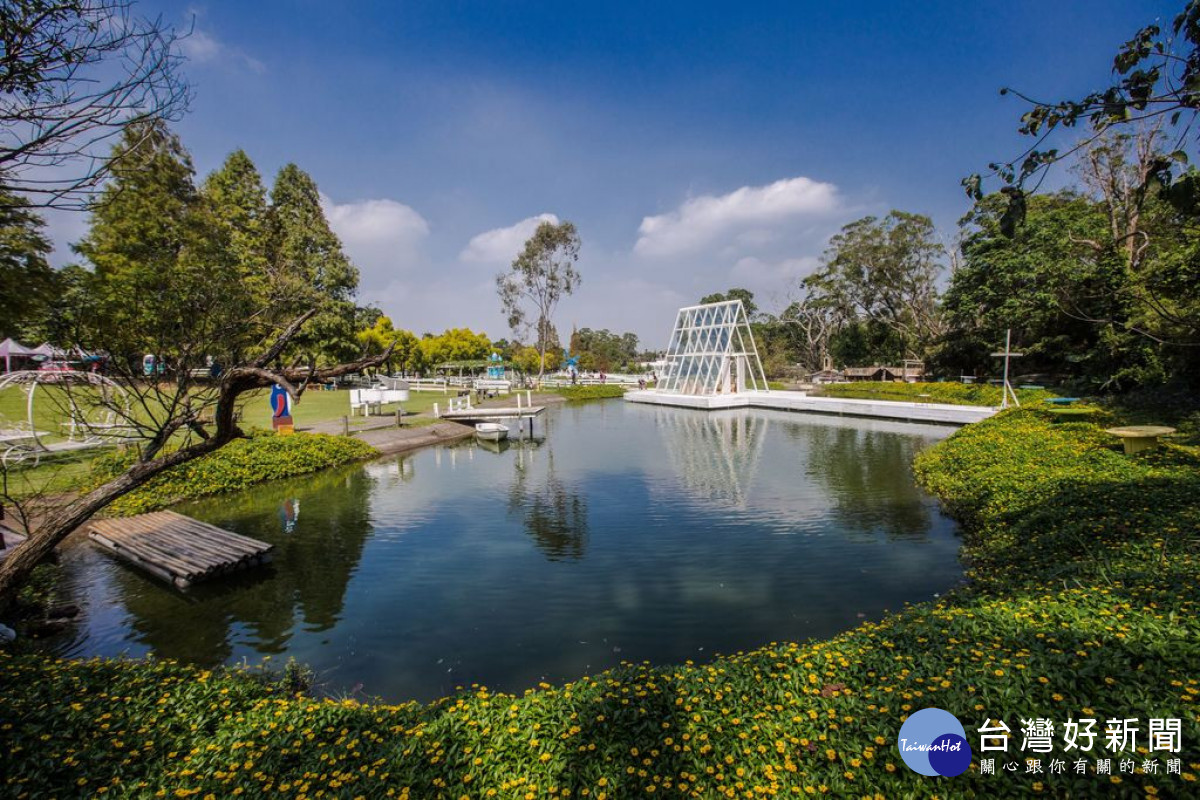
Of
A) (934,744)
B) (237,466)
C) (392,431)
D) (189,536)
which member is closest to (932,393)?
(392,431)

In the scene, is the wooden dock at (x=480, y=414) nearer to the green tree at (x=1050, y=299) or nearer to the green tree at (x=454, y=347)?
the green tree at (x=1050, y=299)

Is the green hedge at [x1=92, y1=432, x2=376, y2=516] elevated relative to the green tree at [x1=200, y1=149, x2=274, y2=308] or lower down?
lower down

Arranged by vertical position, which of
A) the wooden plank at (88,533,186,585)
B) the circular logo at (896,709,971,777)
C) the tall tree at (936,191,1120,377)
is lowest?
the wooden plank at (88,533,186,585)

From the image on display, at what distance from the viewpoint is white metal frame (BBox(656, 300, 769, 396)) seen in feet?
134

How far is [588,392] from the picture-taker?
48656mm

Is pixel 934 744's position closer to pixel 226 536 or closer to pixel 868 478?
pixel 226 536

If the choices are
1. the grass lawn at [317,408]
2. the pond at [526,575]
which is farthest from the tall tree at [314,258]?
the pond at [526,575]

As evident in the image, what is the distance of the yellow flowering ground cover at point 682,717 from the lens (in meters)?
3.48

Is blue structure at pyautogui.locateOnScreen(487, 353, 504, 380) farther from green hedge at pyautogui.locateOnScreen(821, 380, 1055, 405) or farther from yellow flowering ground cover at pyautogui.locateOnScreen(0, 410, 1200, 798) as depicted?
yellow flowering ground cover at pyautogui.locateOnScreen(0, 410, 1200, 798)

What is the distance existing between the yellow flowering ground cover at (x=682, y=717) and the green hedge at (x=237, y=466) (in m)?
9.00

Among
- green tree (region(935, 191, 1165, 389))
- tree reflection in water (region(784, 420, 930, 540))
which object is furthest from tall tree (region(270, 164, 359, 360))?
green tree (region(935, 191, 1165, 389))

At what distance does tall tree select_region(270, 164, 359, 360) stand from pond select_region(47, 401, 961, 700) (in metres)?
21.0

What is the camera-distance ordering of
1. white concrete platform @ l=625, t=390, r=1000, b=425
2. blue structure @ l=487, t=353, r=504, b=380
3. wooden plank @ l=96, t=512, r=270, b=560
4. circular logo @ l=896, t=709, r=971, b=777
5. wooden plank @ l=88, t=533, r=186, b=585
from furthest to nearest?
1. blue structure @ l=487, t=353, r=504, b=380
2. white concrete platform @ l=625, t=390, r=1000, b=425
3. wooden plank @ l=96, t=512, r=270, b=560
4. wooden plank @ l=88, t=533, r=186, b=585
5. circular logo @ l=896, t=709, r=971, b=777

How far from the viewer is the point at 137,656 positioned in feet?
21.4
